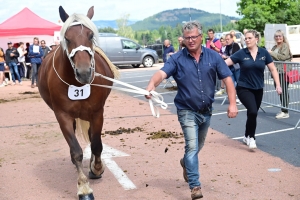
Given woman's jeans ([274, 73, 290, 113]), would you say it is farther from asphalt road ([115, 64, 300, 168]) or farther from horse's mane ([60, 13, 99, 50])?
horse's mane ([60, 13, 99, 50])

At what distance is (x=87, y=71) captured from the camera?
511 cm

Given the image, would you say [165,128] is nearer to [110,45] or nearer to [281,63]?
[281,63]

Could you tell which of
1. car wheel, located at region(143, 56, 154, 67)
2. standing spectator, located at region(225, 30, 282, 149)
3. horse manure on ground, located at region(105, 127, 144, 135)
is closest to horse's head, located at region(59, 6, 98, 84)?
standing spectator, located at region(225, 30, 282, 149)

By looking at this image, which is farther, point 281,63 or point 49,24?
point 49,24

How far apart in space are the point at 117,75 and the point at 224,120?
4263 millimetres

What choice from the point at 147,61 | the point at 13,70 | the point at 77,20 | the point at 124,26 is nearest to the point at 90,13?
the point at 77,20

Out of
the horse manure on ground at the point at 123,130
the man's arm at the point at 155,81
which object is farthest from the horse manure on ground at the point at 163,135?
the man's arm at the point at 155,81

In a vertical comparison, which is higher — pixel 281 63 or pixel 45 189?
pixel 281 63

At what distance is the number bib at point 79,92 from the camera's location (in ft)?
19.3

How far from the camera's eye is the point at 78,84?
5875 millimetres

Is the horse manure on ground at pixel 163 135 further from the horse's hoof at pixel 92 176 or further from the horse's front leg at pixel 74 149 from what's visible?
the horse's front leg at pixel 74 149

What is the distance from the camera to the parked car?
3216 cm

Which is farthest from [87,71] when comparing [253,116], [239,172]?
[253,116]

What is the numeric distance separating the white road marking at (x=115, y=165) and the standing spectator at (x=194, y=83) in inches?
42.5
